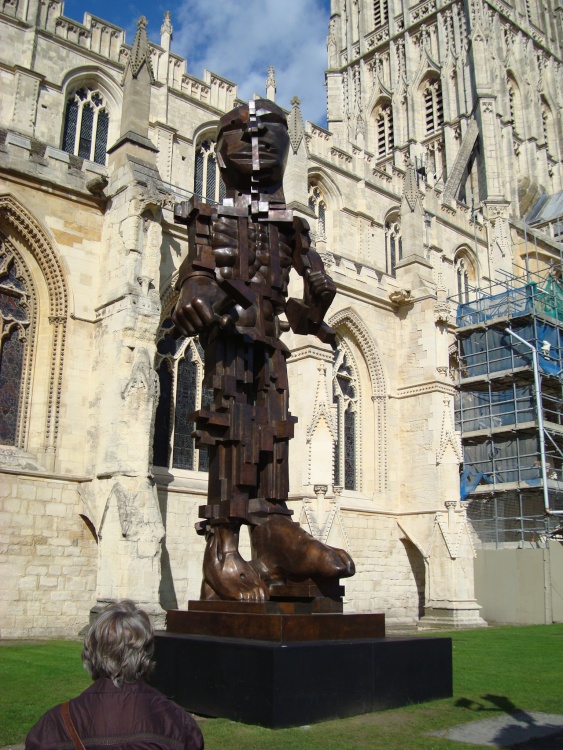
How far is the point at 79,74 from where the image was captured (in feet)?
71.9

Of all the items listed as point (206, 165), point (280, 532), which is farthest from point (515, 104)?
point (280, 532)

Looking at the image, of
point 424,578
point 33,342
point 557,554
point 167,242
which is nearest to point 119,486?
point 33,342

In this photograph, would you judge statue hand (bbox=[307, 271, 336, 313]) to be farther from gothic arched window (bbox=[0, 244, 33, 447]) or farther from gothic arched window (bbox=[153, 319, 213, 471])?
gothic arched window (bbox=[153, 319, 213, 471])

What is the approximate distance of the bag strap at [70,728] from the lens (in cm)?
215

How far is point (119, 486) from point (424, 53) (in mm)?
36849

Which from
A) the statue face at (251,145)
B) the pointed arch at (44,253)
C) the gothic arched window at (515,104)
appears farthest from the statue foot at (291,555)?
the gothic arched window at (515,104)

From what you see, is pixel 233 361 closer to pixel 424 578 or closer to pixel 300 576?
pixel 300 576

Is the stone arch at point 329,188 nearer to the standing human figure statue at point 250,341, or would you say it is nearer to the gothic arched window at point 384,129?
the gothic arched window at point 384,129

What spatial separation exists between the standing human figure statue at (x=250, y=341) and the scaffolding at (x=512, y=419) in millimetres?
16992

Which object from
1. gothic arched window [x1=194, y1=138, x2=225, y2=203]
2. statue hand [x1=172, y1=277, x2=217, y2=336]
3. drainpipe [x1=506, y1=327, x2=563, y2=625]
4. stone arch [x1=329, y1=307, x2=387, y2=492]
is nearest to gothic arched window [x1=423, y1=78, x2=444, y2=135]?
gothic arched window [x1=194, y1=138, x2=225, y2=203]

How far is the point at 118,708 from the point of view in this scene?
224cm

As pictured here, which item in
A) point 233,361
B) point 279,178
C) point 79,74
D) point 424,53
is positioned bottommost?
point 233,361

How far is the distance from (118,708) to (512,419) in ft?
73.3

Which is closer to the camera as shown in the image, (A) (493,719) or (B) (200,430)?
(A) (493,719)
